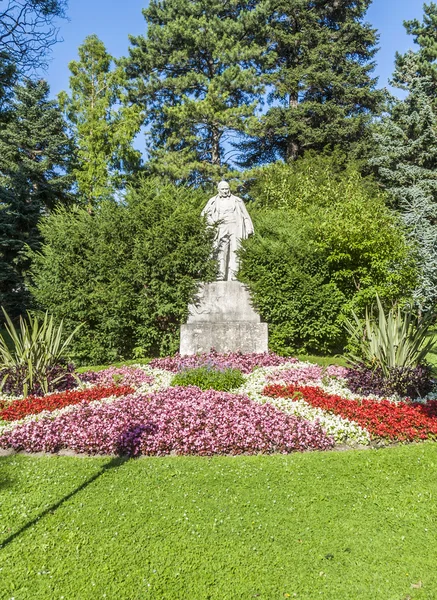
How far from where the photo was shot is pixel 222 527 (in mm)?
2809

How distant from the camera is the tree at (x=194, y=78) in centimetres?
1886

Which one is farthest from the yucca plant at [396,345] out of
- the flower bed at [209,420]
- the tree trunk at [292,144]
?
the tree trunk at [292,144]

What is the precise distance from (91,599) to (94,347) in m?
7.10

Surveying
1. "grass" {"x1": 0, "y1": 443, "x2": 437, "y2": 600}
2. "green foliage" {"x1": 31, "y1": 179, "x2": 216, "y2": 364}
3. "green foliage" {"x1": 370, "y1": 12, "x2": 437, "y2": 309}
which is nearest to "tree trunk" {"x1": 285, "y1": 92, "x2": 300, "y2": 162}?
"green foliage" {"x1": 370, "y1": 12, "x2": 437, "y2": 309}

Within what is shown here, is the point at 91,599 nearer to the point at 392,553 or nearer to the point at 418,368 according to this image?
the point at 392,553

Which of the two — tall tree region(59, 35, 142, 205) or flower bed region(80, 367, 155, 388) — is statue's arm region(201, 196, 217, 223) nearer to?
flower bed region(80, 367, 155, 388)

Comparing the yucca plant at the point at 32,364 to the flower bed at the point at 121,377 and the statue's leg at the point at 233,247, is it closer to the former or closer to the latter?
the flower bed at the point at 121,377

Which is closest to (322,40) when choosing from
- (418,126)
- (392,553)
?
(418,126)

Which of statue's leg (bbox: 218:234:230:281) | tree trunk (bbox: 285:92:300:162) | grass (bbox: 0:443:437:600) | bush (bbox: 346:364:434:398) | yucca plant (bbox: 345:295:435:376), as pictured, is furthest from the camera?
tree trunk (bbox: 285:92:300:162)

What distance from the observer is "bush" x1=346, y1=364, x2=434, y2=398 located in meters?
5.53

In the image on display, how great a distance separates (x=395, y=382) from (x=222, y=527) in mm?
3653

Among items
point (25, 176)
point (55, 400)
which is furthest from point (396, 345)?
point (25, 176)

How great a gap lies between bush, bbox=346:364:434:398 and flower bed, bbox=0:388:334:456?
170 cm

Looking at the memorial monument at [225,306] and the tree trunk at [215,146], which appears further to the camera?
the tree trunk at [215,146]
